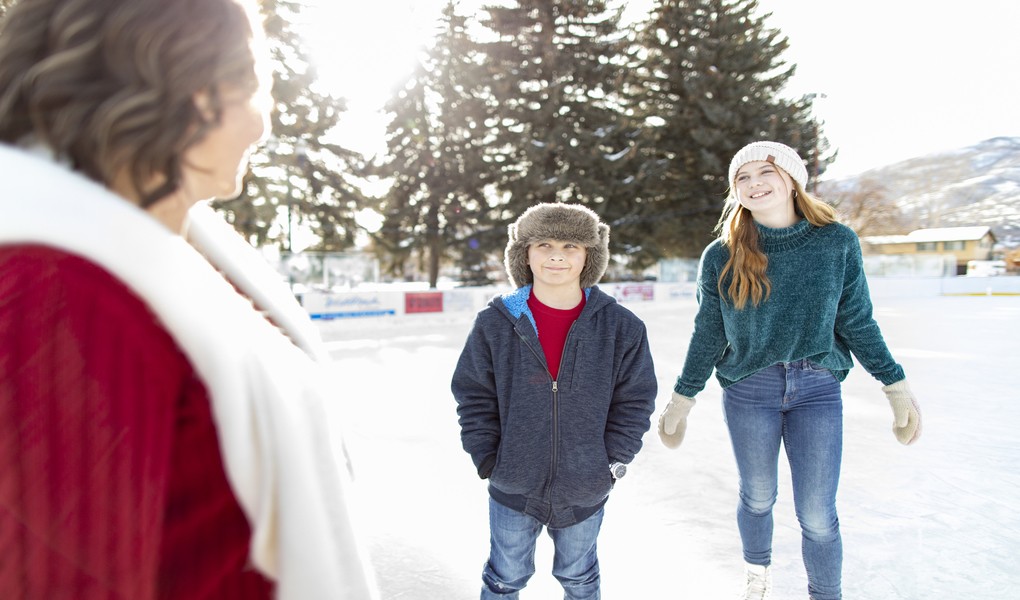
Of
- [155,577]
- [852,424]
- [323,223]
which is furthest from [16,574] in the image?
[323,223]

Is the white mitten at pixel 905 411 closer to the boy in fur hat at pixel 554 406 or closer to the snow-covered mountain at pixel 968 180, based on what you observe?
the boy in fur hat at pixel 554 406

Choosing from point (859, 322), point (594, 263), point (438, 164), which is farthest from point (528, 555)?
point (438, 164)

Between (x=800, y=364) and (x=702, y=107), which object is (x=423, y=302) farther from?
(x=702, y=107)

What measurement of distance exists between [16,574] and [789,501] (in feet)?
Result: 11.5

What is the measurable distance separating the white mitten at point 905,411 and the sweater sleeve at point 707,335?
2.05ft

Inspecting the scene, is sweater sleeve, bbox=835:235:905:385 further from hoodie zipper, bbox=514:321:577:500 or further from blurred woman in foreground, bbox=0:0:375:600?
blurred woman in foreground, bbox=0:0:375:600

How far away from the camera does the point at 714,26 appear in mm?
24234

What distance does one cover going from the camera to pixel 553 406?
1.75 metres

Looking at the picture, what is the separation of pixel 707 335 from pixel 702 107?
2324cm

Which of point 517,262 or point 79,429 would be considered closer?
point 79,429

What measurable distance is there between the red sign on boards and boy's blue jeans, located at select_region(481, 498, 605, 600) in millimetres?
12172

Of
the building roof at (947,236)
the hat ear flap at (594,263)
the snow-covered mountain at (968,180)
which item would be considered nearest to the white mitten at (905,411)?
the hat ear flap at (594,263)

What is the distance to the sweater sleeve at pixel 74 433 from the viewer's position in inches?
18.5

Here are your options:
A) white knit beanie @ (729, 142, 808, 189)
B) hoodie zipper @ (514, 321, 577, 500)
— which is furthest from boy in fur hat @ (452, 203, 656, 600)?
white knit beanie @ (729, 142, 808, 189)
